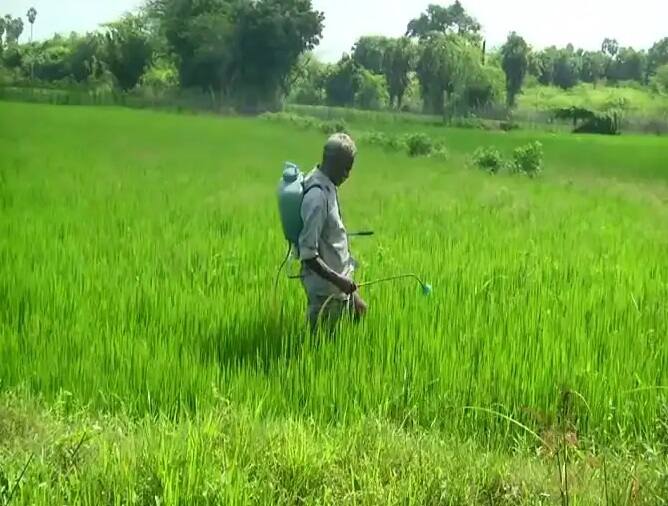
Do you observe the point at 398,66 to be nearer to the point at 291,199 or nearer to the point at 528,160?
the point at 291,199

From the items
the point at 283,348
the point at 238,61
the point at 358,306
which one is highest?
the point at 238,61

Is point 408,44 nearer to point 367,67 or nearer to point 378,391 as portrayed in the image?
point 367,67

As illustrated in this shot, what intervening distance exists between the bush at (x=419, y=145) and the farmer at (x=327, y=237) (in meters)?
3.82

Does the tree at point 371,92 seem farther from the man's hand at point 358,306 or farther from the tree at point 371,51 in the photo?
the man's hand at point 358,306

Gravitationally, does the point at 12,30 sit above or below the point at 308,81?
above

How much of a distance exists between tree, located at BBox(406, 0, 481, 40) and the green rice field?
0.84 metres

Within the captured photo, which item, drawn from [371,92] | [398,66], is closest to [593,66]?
[398,66]

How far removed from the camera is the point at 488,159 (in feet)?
24.8

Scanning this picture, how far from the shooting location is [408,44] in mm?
4910

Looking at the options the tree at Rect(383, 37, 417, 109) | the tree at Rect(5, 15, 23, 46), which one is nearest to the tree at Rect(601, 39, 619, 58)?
the tree at Rect(383, 37, 417, 109)

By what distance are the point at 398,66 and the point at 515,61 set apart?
1149 millimetres

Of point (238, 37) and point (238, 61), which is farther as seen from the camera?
point (238, 61)

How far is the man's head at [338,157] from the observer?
2.63 m

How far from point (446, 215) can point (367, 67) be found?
112cm
